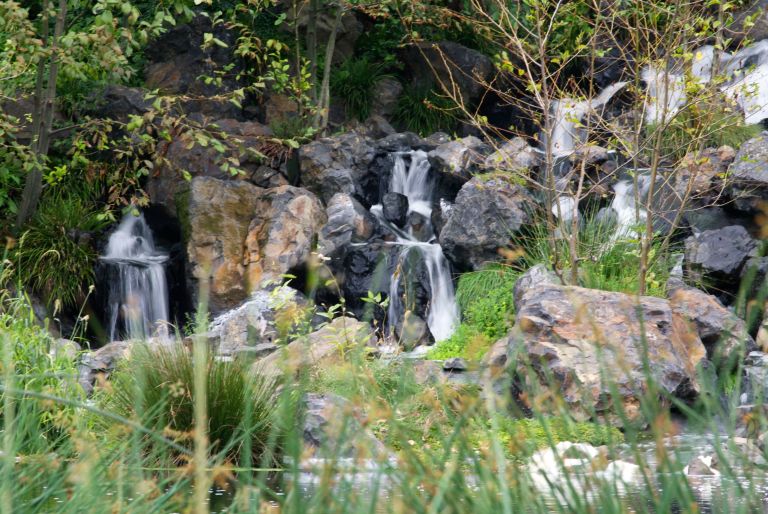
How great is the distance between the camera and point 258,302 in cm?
783

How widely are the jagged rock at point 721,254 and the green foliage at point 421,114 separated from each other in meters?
5.64

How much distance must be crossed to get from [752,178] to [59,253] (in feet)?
23.0

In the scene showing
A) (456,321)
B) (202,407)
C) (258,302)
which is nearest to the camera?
(202,407)

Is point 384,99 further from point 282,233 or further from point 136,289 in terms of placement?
point 136,289

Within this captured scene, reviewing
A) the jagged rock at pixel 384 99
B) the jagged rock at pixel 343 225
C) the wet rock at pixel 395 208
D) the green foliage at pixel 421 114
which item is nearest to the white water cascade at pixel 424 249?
the wet rock at pixel 395 208

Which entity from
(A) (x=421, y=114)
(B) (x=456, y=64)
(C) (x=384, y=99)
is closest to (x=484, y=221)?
(B) (x=456, y=64)

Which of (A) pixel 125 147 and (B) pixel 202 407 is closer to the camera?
(B) pixel 202 407

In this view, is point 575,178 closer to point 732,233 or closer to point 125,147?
point 732,233

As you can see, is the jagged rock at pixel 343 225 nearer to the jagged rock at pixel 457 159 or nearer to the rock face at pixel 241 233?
the rock face at pixel 241 233

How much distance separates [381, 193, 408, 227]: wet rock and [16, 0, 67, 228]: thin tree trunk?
12.3 ft

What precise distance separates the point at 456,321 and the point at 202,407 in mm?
7526

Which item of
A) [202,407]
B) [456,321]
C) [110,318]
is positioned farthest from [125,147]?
[202,407]

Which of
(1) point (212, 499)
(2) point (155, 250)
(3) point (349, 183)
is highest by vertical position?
(3) point (349, 183)

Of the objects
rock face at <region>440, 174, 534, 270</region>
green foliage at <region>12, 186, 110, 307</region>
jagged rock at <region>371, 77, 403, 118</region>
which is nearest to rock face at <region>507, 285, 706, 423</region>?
rock face at <region>440, 174, 534, 270</region>
